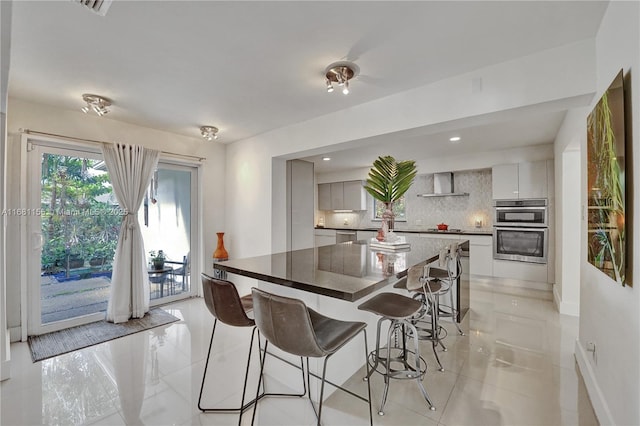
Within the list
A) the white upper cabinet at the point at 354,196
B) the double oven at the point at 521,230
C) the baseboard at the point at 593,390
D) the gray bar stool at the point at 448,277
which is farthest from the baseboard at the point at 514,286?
the white upper cabinet at the point at 354,196

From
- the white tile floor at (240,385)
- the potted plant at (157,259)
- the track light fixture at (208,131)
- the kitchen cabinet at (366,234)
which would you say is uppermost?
the track light fixture at (208,131)

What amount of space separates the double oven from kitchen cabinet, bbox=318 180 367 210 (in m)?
2.76

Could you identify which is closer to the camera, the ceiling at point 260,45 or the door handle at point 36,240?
the ceiling at point 260,45

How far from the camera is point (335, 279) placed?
1.47 metres

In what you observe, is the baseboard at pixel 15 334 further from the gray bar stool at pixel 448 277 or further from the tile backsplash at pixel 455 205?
the tile backsplash at pixel 455 205

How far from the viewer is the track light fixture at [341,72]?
2217mm

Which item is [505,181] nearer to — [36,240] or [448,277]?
[448,277]

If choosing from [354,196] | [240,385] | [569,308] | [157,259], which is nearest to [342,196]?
[354,196]

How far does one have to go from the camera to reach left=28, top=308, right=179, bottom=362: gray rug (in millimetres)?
2686

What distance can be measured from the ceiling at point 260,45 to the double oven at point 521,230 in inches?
133

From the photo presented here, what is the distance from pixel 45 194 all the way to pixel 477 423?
4.39 meters

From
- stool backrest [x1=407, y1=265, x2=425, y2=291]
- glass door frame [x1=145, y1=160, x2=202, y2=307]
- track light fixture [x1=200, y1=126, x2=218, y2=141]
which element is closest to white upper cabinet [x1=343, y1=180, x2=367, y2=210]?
glass door frame [x1=145, y1=160, x2=202, y2=307]

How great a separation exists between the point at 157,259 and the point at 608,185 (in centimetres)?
462

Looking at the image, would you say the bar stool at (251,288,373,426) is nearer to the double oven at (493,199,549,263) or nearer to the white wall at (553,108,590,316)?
the white wall at (553,108,590,316)
